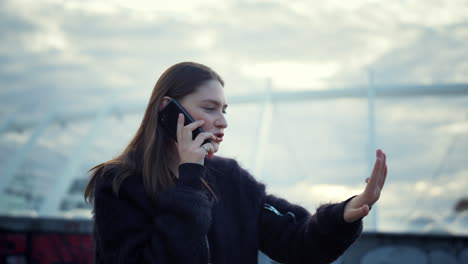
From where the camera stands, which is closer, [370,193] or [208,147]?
[370,193]

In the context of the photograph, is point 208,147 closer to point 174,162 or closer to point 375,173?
point 174,162

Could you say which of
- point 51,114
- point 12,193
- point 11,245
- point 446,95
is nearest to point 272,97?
point 446,95

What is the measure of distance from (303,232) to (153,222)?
0.90m

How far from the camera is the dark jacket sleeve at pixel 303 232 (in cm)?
241

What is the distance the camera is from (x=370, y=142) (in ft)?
38.8

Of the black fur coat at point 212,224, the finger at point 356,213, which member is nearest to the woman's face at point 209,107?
the black fur coat at point 212,224

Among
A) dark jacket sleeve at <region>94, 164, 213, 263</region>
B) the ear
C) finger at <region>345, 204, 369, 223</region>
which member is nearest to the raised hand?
finger at <region>345, 204, 369, 223</region>

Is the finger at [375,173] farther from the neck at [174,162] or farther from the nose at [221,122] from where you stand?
the neck at [174,162]

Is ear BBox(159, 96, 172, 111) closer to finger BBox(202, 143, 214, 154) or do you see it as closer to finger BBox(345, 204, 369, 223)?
finger BBox(202, 143, 214, 154)

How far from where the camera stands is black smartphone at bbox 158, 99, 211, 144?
257 cm

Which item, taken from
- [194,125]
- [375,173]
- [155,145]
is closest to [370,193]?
[375,173]

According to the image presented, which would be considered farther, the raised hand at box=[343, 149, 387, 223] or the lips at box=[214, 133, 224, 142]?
the lips at box=[214, 133, 224, 142]

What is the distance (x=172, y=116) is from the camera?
8.61 ft

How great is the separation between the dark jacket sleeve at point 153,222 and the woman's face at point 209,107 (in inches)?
12.3
